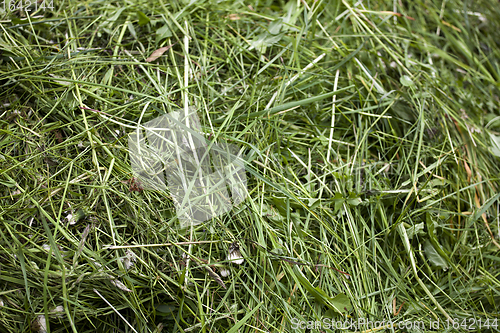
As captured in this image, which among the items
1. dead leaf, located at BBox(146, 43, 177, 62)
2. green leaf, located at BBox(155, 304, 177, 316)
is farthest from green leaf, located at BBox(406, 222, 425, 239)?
dead leaf, located at BBox(146, 43, 177, 62)

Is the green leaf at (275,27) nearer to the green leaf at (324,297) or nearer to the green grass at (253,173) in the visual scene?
the green grass at (253,173)

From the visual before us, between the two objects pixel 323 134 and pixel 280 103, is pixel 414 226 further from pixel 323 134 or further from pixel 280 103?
pixel 280 103

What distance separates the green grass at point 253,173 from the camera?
0.97 metres

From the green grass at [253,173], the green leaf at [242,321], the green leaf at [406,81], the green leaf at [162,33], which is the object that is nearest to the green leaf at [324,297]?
the green grass at [253,173]

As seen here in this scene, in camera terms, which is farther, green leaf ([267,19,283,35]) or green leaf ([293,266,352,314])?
green leaf ([267,19,283,35])

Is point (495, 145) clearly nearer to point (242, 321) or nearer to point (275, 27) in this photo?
point (275, 27)

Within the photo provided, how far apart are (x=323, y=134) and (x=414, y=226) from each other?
1.55ft

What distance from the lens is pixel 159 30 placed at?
1.18 meters

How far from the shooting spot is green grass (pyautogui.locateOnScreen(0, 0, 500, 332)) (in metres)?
0.97

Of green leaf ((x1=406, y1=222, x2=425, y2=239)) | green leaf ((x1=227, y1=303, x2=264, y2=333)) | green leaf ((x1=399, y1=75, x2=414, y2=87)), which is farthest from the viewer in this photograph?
green leaf ((x1=399, y1=75, x2=414, y2=87))

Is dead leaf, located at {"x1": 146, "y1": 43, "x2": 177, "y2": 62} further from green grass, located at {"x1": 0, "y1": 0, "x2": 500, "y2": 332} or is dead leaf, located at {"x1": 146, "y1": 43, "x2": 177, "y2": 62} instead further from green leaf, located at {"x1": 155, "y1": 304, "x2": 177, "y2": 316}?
green leaf, located at {"x1": 155, "y1": 304, "x2": 177, "y2": 316}

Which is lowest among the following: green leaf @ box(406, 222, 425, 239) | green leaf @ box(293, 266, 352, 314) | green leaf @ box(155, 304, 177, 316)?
green leaf @ box(155, 304, 177, 316)

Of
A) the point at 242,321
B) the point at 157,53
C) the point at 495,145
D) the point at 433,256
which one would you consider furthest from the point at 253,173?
the point at 495,145

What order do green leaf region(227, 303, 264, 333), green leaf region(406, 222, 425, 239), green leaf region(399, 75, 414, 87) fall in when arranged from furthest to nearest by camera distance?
green leaf region(399, 75, 414, 87)
green leaf region(406, 222, 425, 239)
green leaf region(227, 303, 264, 333)
